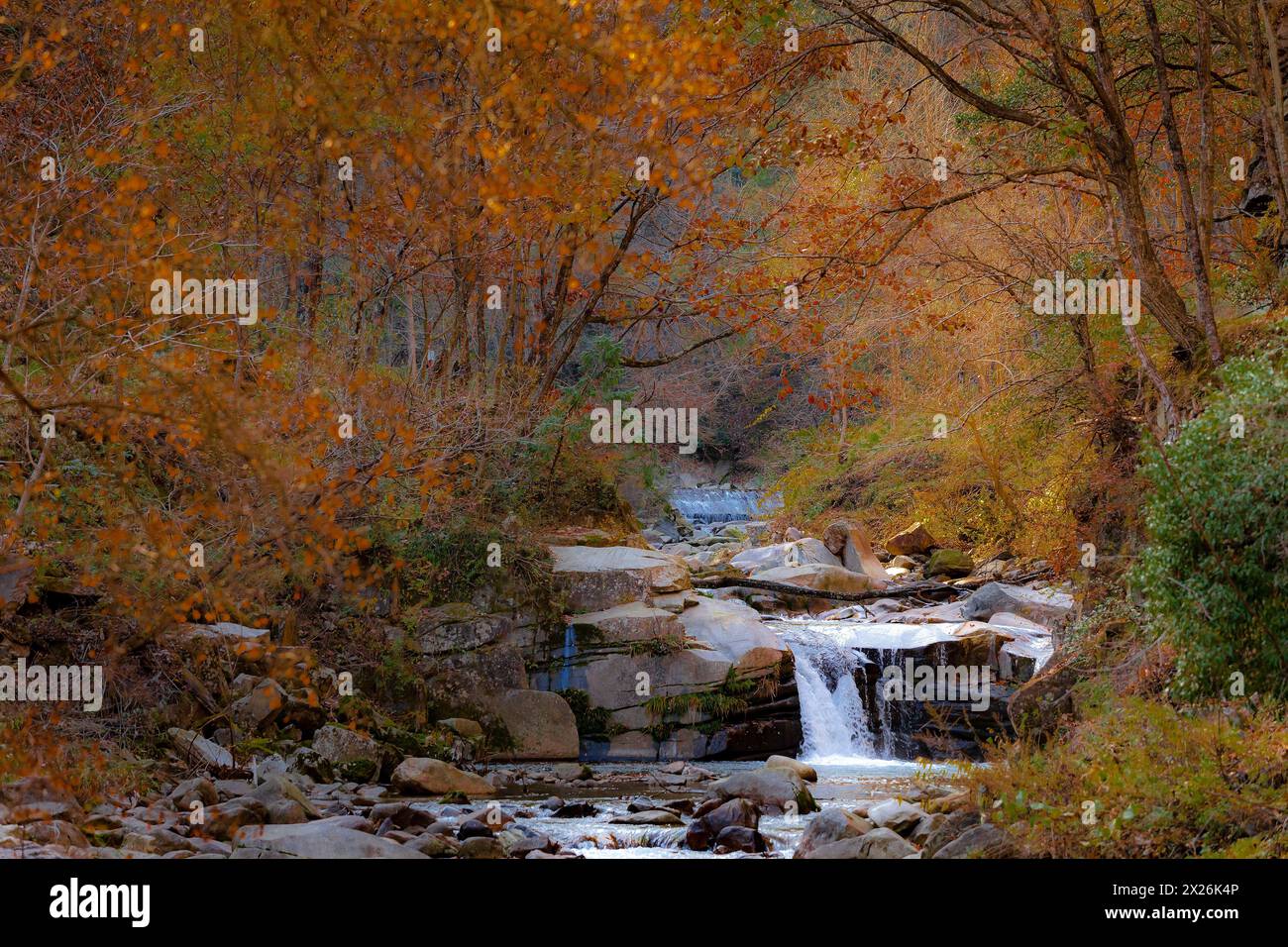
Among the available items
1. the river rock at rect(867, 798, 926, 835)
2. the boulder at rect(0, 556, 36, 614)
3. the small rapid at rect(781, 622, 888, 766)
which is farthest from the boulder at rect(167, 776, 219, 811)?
the small rapid at rect(781, 622, 888, 766)

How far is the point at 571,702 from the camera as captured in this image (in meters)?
12.9

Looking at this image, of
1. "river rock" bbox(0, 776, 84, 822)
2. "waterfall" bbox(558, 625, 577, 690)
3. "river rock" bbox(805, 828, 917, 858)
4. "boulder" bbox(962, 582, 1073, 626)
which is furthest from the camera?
"boulder" bbox(962, 582, 1073, 626)

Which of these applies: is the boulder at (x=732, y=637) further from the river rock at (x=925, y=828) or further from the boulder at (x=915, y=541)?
the boulder at (x=915, y=541)

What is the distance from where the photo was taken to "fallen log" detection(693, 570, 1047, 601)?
17.3 metres

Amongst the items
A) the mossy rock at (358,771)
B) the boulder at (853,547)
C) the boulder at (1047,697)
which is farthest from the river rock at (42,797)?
the boulder at (853,547)

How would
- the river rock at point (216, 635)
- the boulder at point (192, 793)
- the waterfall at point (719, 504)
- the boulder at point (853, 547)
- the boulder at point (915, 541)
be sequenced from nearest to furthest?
the boulder at point (192, 793), the river rock at point (216, 635), the boulder at point (853, 547), the boulder at point (915, 541), the waterfall at point (719, 504)

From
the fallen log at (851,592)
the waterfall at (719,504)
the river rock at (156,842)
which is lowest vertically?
the river rock at (156,842)

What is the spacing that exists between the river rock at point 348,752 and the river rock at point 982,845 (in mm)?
5647

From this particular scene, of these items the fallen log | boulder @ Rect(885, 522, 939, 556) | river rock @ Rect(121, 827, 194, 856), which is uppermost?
boulder @ Rect(885, 522, 939, 556)

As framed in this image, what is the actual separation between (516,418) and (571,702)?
3.71 metres

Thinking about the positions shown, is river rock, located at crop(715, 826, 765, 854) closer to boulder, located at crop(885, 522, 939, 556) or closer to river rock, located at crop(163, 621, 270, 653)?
river rock, located at crop(163, 621, 270, 653)

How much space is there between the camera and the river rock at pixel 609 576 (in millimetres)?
13672

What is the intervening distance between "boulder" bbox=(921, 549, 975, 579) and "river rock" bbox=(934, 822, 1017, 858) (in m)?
13.2
